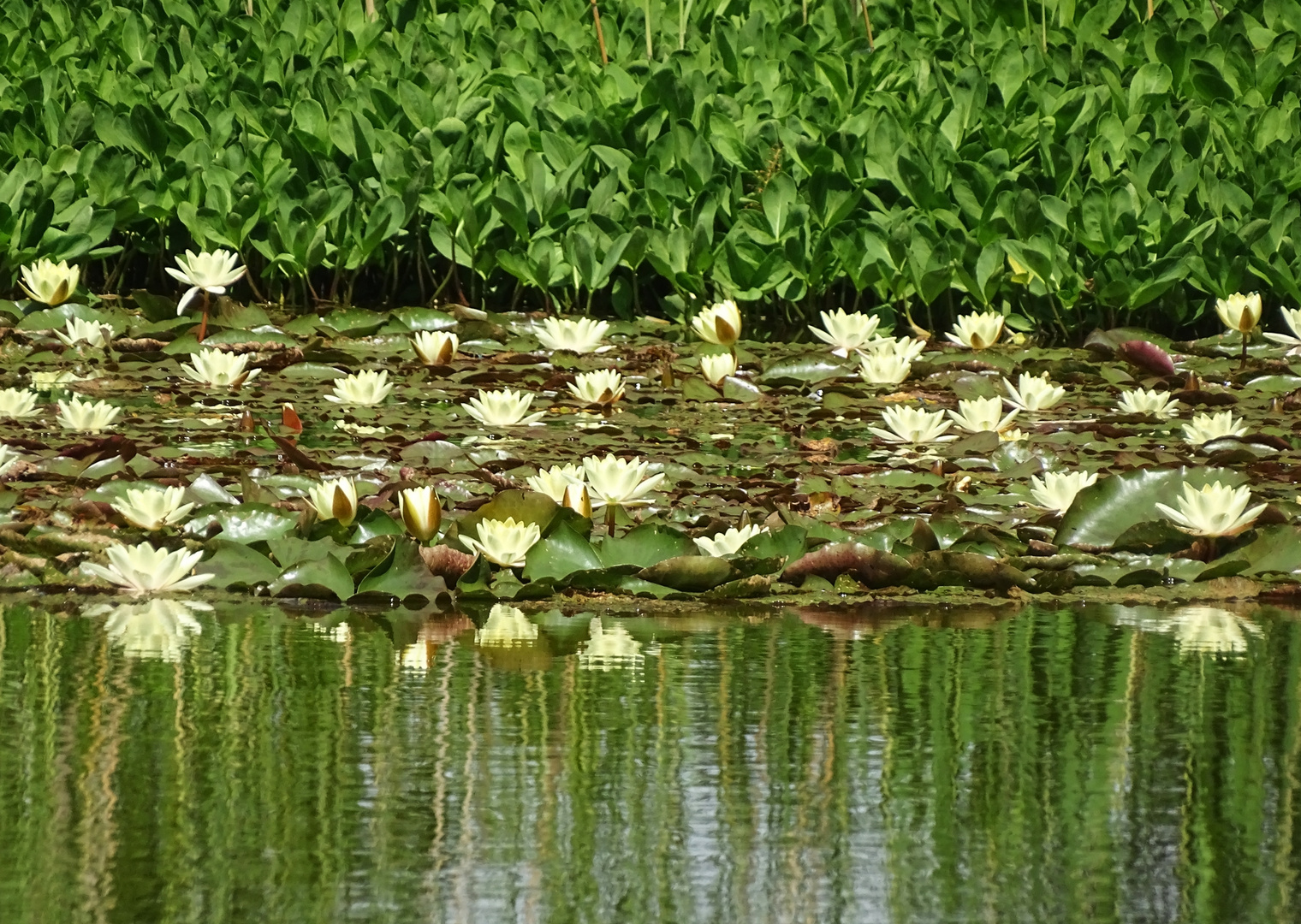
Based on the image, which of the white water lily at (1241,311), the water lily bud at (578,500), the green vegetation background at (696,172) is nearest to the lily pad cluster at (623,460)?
the water lily bud at (578,500)

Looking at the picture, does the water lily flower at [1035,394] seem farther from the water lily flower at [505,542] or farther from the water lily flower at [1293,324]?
the water lily flower at [505,542]

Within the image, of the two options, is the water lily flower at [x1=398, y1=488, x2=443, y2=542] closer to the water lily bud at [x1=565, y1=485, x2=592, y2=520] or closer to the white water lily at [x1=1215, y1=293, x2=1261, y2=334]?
the water lily bud at [x1=565, y1=485, x2=592, y2=520]

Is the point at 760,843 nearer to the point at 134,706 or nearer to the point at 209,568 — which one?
the point at 134,706

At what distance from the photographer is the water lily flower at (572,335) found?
15.5ft

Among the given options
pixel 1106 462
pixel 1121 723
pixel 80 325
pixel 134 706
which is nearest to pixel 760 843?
pixel 1121 723

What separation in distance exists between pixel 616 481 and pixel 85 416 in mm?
1304

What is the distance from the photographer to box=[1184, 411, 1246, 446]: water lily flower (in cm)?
370

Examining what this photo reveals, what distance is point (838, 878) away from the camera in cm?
152

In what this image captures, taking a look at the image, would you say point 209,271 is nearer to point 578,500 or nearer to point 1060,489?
point 578,500

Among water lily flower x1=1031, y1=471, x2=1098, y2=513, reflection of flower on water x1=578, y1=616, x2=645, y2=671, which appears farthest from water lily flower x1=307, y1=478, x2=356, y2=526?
water lily flower x1=1031, y1=471, x2=1098, y2=513

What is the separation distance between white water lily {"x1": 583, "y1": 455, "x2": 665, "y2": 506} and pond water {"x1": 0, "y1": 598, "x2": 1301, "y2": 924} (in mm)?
419

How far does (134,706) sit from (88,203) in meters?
3.68

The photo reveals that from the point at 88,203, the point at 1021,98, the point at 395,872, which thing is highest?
the point at 1021,98

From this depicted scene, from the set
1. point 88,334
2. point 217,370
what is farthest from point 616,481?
point 88,334
